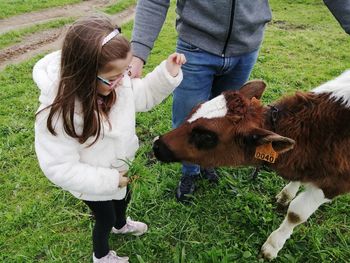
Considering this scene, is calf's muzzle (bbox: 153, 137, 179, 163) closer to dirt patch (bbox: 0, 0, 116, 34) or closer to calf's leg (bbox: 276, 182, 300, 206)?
calf's leg (bbox: 276, 182, 300, 206)

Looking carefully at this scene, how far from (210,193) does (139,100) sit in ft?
5.23

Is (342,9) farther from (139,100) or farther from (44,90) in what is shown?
(44,90)

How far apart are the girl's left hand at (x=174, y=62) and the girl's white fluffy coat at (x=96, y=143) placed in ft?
0.10

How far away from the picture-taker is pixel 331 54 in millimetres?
7465

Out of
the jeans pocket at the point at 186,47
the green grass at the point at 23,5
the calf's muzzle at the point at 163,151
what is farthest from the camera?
the green grass at the point at 23,5

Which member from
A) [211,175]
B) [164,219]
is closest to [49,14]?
[211,175]

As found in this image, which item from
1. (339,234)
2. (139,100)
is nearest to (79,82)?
(139,100)

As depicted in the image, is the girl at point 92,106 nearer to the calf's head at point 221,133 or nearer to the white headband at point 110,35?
the white headband at point 110,35

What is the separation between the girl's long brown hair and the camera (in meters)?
2.08

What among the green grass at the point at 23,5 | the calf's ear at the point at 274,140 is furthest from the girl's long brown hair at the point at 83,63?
the green grass at the point at 23,5

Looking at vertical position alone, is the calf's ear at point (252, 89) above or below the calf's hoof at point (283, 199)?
above

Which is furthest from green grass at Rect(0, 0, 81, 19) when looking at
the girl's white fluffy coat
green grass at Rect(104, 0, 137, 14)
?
the girl's white fluffy coat

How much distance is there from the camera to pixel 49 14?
453 inches

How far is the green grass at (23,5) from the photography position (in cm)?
1100
